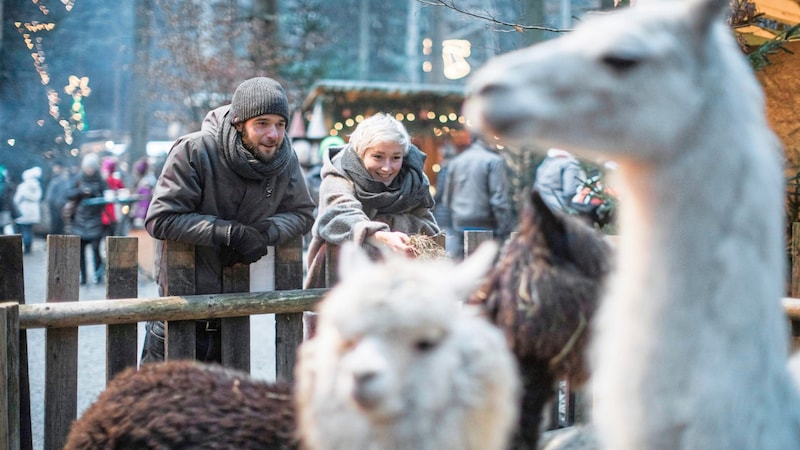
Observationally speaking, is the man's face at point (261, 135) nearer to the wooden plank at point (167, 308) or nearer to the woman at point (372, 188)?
the woman at point (372, 188)

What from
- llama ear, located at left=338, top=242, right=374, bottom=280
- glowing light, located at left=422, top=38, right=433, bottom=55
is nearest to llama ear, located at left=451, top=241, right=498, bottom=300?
llama ear, located at left=338, top=242, right=374, bottom=280

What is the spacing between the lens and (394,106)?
19.5 metres

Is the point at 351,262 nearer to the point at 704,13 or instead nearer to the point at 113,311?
the point at 704,13

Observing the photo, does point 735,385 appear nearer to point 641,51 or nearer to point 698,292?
point 698,292

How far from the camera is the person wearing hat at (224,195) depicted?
4266 mm

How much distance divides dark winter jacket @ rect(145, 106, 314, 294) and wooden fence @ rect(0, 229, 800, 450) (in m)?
0.11

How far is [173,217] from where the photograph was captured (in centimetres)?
426

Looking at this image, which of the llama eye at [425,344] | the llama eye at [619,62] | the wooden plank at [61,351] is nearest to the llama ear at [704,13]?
the llama eye at [619,62]

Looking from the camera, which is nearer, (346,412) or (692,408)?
(692,408)

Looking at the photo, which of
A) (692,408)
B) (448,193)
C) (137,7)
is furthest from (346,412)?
(137,7)

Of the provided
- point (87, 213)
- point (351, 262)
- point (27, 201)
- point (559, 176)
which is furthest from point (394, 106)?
point (351, 262)

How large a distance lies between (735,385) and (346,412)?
870mm

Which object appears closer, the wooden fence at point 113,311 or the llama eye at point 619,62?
the llama eye at point 619,62

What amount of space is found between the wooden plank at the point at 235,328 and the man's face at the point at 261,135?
0.63 m
